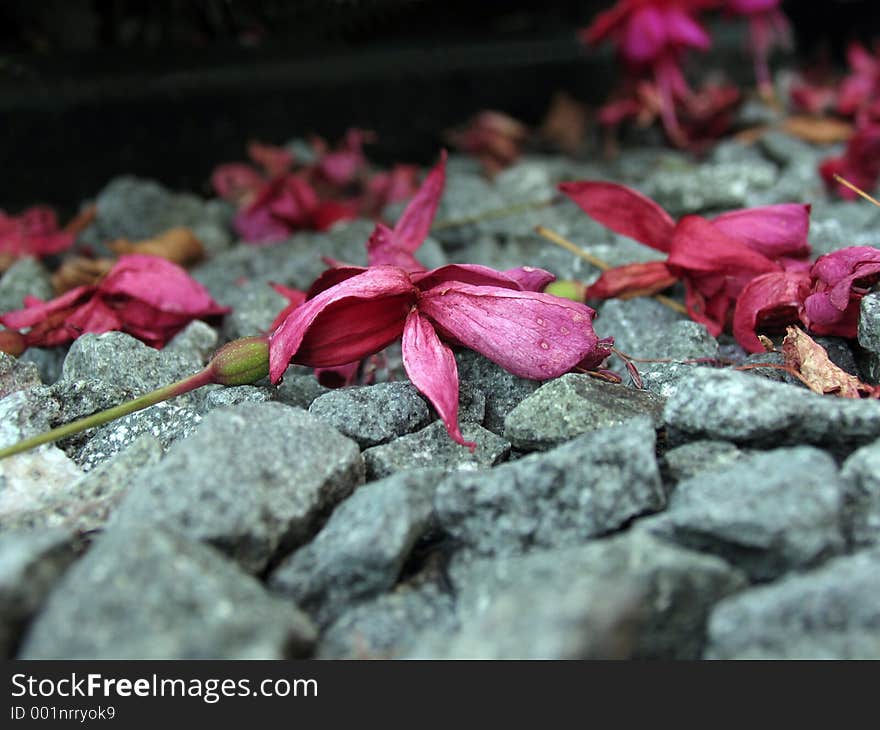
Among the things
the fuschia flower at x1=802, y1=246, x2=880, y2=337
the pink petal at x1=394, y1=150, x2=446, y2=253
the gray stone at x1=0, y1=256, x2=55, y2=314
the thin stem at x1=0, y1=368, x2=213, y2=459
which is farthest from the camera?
the gray stone at x1=0, y1=256, x2=55, y2=314

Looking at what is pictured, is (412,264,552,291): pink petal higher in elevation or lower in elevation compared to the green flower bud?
higher

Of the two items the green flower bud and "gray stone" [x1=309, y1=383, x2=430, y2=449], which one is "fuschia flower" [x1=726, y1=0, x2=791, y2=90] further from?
"gray stone" [x1=309, y1=383, x2=430, y2=449]

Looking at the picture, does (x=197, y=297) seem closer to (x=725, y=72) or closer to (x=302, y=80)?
(x=302, y=80)

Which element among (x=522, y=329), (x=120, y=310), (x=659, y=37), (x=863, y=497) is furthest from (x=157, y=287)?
(x=659, y=37)

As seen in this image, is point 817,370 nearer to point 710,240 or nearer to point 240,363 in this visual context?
point 710,240

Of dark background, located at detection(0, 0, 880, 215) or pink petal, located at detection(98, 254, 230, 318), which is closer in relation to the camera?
pink petal, located at detection(98, 254, 230, 318)

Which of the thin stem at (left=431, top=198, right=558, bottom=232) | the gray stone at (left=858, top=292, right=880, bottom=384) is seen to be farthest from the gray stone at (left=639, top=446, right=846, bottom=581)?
the thin stem at (left=431, top=198, right=558, bottom=232)

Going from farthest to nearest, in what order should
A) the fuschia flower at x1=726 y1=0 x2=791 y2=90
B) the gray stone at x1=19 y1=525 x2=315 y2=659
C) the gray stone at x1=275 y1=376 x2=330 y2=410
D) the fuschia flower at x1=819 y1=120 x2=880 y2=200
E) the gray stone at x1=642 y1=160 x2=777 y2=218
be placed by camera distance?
the fuschia flower at x1=726 y1=0 x2=791 y2=90 → the fuschia flower at x1=819 y1=120 x2=880 y2=200 → the gray stone at x1=642 y1=160 x2=777 y2=218 → the gray stone at x1=275 y1=376 x2=330 y2=410 → the gray stone at x1=19 y1=525 x2=315 y2=659
